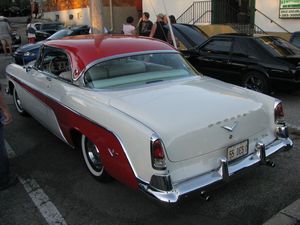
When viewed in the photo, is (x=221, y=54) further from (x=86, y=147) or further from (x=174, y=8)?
(x=174, y=8)

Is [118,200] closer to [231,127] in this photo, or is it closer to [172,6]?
[231,127]

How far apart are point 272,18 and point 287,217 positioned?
1237 centimetres

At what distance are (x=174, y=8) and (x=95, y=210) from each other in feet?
54.9

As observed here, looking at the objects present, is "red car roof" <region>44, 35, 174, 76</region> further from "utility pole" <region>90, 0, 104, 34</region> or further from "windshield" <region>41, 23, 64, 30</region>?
"windshield" <region>41, 23, 64, 30</region>

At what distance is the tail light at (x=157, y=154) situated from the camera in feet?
10.5

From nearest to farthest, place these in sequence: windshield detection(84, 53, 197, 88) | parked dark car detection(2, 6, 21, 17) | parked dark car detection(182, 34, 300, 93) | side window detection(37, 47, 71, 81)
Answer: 1. windshield detection(84, 53, 197, 88)
2. side window detection(37, 47, 71, 81)
3. parked dark car detection(182, 34, 300, 93)
4. parked dark car detection(2, 6, 21, 17)

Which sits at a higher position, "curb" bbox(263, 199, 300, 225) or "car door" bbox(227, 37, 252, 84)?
"car door" bbox(227, 37, 252, 84)

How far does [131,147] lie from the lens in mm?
3369

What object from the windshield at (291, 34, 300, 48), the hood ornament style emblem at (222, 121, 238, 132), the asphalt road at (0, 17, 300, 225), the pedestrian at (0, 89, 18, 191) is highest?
the windshield at (291, 34, 300, 48)

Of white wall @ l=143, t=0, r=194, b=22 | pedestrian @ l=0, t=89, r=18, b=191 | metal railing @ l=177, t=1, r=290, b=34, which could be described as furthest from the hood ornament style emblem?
white wall @ l=143, t=0, r=194, b=22

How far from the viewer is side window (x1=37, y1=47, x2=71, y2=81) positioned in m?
4.91

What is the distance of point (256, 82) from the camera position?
7.96 metres

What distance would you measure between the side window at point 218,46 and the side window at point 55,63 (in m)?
4.26

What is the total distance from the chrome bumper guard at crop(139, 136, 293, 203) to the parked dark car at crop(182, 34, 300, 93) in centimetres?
403
